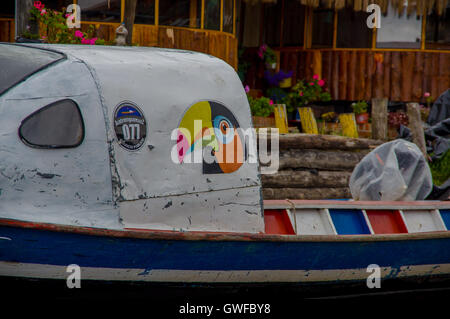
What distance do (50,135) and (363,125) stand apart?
11608 millimetres

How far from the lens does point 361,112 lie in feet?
49.7

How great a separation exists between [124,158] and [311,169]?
5.86 meters

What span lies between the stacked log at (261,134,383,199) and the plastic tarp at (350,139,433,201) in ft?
8.17

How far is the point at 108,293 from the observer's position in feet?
16.2

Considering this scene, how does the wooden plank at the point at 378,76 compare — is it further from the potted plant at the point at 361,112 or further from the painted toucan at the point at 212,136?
the painted toucan at the point at 212,136

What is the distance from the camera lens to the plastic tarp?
7.18 m

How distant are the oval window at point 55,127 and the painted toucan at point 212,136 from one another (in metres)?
0.87

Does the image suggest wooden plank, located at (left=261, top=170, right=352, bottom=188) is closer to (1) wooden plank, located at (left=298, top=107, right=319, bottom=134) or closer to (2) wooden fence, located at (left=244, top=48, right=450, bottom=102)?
(1) wooden plank, located at (left=298, top=107, right=319, bottom=134)

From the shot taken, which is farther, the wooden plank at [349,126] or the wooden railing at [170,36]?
the wooden plank at [349,126]

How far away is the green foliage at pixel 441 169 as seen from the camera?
11.5 metres

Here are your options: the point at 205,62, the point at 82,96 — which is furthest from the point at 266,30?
the point at 82,96

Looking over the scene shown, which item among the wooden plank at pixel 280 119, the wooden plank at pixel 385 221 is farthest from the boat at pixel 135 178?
the wooden plank at pixel 280 119

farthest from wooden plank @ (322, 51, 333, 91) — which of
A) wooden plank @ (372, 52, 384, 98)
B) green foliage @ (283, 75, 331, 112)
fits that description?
wooden plank @ (372, 52, 384, 98)
